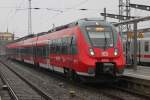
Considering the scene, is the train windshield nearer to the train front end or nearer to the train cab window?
the train front end

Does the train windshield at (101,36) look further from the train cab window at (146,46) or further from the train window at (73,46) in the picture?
the train cab window at (146,46)

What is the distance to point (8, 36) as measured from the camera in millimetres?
140375

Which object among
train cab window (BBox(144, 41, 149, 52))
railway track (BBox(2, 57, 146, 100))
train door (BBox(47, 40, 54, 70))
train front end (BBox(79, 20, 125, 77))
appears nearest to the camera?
railway track (BBox(2, 57, 146, 100))

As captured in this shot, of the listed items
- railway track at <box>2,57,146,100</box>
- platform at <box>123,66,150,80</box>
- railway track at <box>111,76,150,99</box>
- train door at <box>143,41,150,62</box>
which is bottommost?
railway track at <box>2,57,146,100</box>

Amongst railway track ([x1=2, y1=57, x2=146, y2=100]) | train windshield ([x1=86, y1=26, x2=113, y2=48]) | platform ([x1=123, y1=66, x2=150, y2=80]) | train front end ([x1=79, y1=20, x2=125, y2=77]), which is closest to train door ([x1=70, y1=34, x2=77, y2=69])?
train front end ([x1=79, y1=20, x2=125, y2=77])

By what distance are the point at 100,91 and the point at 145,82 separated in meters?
1.88

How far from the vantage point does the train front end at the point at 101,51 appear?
17675 mm

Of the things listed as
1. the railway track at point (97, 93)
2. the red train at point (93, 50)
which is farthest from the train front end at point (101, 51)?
the railway track at point (97, 93)

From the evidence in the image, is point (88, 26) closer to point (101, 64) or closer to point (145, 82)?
point (101, 64)

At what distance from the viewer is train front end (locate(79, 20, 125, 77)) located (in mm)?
17675

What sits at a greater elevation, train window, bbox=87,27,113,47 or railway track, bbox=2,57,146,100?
train window, bbox=87,27,113,47

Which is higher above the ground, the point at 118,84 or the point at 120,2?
the point at 120,2

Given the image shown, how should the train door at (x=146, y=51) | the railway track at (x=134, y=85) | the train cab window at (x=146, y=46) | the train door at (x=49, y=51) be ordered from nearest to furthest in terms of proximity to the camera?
the railway track at (x=134, y=85) < the train door at (x=49, y=51) < the train door at (x=146, y=51) < the train cab window at (x=146, y=46)

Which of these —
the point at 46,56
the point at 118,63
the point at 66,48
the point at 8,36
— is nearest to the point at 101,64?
the point at 118,63
